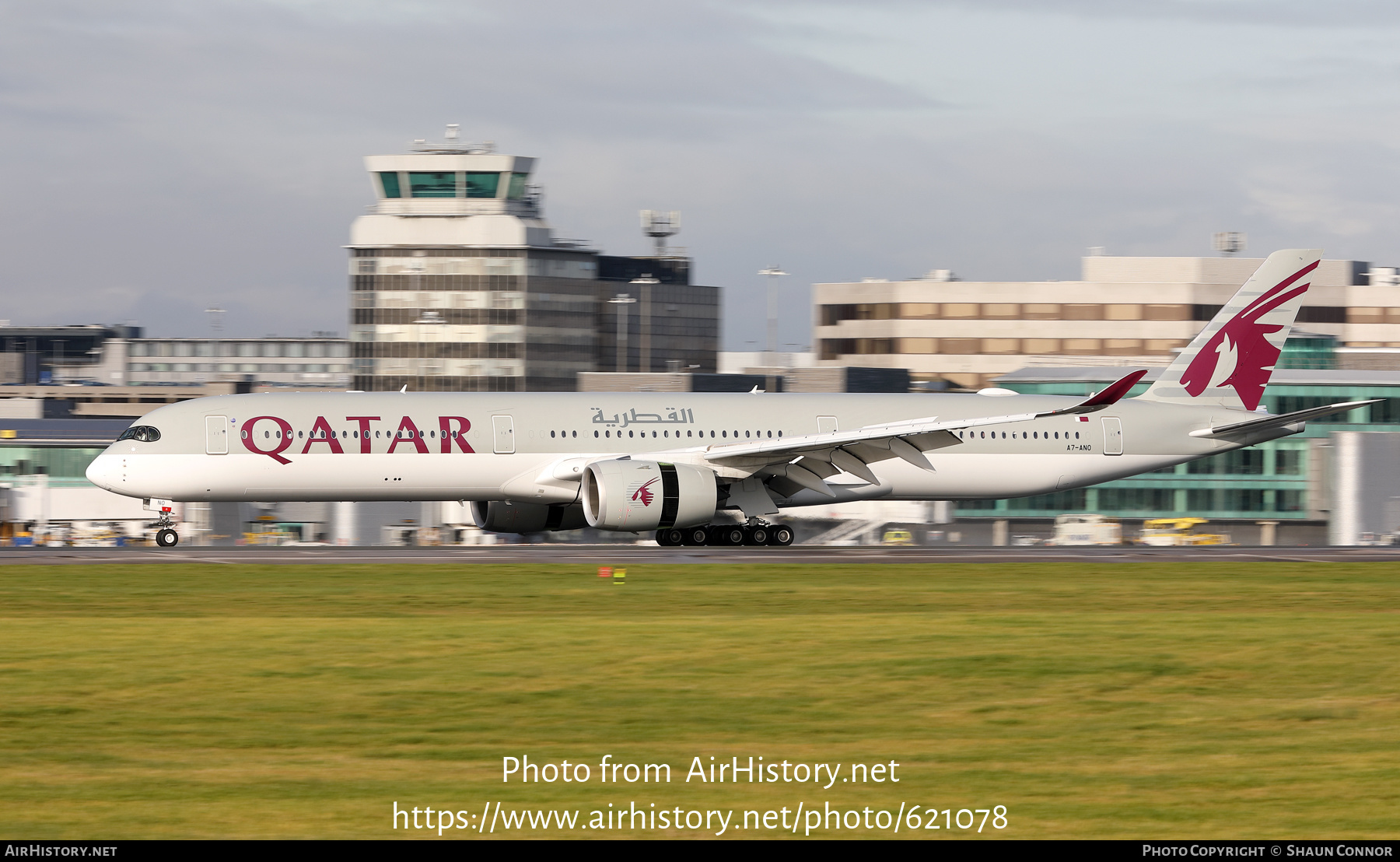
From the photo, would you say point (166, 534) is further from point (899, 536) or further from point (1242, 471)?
point (1242, 471)

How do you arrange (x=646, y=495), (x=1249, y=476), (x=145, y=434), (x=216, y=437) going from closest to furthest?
(x=646, y=495) < (x=216, y=437) < (x=145, y=434) < (x=1249, y=476)

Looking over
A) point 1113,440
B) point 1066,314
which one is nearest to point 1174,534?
point 1113,440

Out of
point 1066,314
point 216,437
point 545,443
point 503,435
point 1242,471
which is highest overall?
point 1066,314

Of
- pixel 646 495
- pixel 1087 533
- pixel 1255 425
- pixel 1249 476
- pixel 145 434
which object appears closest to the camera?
pixel 646 495

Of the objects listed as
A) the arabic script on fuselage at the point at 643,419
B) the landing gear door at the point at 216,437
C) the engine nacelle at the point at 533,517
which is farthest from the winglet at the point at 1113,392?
the landing gear door at the point at 216,437

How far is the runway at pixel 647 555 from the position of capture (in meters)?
42.9

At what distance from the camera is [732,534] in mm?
50094

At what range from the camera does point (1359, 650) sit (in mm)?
25078

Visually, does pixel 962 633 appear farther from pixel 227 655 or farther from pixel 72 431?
pixel 72 431

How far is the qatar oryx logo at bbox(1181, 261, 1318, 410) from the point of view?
179ft

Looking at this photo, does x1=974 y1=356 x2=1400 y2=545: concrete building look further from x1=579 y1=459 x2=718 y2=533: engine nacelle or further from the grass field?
the grass field

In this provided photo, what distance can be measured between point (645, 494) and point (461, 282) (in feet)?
412

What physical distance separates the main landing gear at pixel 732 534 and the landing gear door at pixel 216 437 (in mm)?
12369

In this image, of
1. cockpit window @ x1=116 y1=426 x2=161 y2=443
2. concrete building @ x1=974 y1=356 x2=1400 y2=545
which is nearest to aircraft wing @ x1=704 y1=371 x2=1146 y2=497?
cockpit window @ x1=116 y1=426 x2=161 y2=443
